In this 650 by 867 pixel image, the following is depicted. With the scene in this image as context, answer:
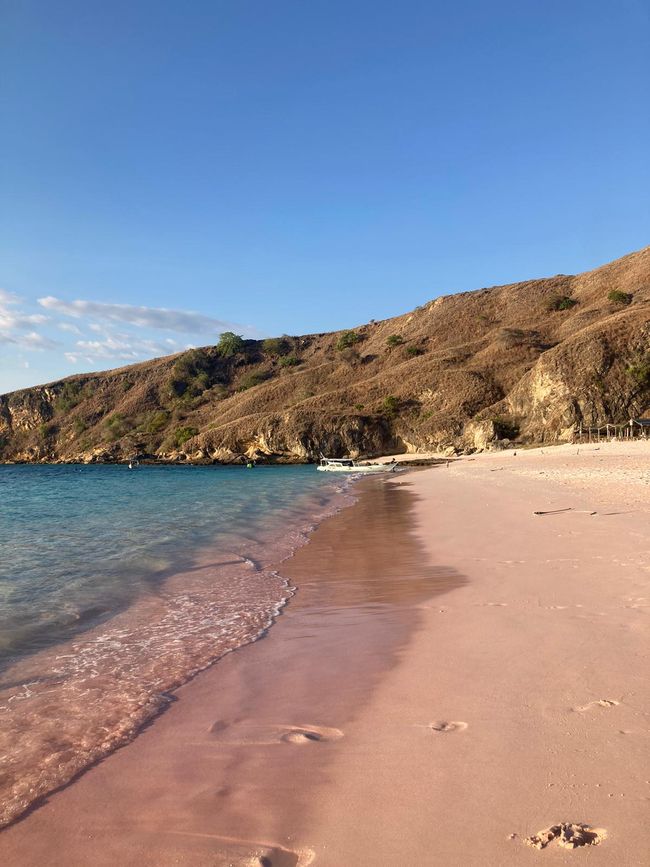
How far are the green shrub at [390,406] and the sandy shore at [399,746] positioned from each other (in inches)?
2516

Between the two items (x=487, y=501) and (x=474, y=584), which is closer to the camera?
(x=474, y=584)

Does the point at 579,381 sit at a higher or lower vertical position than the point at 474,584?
higher

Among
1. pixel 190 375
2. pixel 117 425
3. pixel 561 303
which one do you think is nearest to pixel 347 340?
pixel 190 375

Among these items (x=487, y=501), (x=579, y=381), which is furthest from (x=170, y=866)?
(x=579, y=381)

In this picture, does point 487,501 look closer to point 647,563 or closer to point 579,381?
point 647,563

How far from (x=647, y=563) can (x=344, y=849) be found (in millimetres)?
6417

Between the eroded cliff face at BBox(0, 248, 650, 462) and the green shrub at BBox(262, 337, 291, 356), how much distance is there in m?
0.51

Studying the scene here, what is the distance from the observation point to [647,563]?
7.46 meters

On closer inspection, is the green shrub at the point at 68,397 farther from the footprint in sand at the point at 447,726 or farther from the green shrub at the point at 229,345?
the footprint in sand at the point at 447,726

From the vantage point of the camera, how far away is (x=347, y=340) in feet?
348

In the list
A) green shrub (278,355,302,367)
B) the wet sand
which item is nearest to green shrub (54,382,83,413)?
green shrub (278,355,302,367)

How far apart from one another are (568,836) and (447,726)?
4.05 feet

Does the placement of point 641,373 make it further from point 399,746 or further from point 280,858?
point 280,858

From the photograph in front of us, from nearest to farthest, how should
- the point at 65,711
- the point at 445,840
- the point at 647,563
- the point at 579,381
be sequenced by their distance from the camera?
the point at 445,840 → the point at 65,711 → the point at 647,563 → the point at 579,381
